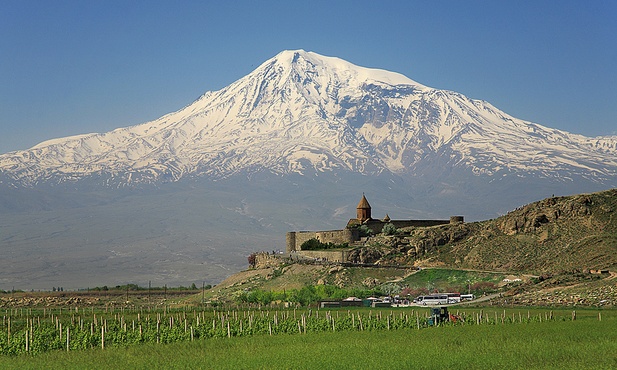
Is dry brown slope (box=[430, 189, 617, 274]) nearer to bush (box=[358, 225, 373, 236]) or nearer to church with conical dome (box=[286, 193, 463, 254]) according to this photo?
church with conical dome (box=[286, 193, 463, 254])

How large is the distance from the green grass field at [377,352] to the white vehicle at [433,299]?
30106 millimetres

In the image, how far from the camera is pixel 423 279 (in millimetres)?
105000

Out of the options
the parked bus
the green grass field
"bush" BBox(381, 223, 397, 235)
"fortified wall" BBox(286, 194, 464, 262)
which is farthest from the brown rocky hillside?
the green grass field

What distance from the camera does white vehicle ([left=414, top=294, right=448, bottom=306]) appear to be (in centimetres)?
8954

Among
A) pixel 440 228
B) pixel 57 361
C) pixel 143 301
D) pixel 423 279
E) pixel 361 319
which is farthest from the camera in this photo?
pixel 440 228

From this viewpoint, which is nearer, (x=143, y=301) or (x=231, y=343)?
(x=231, y=343)

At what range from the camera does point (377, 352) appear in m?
47.6

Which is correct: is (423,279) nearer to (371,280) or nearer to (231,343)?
(371,280)

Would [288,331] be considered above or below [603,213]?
below

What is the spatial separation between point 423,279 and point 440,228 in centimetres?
2129

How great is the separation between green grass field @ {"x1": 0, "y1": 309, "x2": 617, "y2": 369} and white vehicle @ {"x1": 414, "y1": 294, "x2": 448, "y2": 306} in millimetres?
30106

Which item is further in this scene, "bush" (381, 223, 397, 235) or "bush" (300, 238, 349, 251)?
"bush" (381, 223, 397, 235)

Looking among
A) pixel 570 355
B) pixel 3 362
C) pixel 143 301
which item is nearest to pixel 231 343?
pixel 3 362

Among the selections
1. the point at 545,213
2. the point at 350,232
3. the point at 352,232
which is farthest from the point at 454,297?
the point at 352,232
